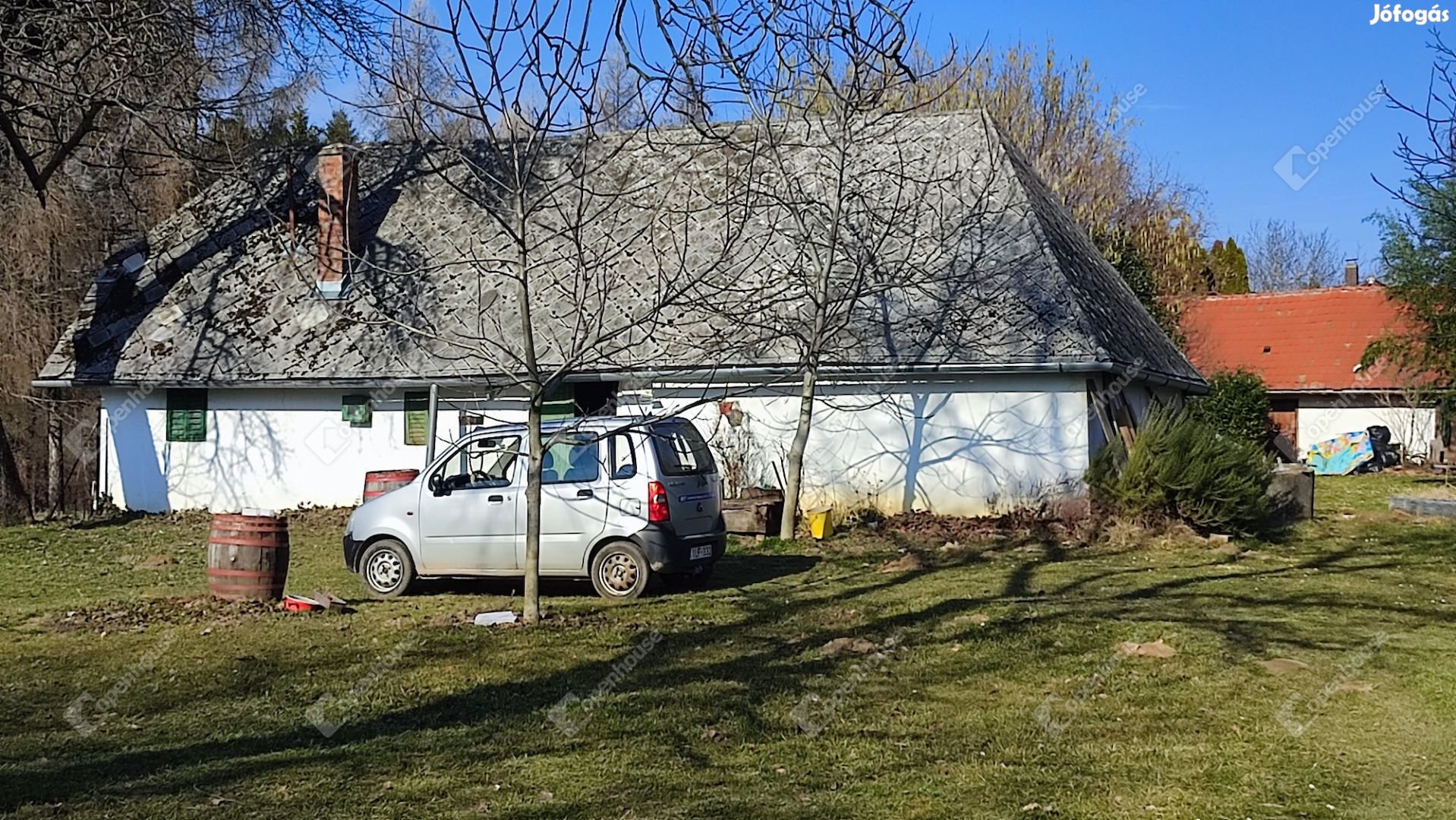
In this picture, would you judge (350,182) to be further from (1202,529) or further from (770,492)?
(1202,529)

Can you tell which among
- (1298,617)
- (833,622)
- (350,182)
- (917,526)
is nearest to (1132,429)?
(917,526)

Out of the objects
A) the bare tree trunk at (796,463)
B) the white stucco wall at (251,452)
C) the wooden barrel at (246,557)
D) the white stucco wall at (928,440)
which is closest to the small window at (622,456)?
the wooden barrel at (246,557)

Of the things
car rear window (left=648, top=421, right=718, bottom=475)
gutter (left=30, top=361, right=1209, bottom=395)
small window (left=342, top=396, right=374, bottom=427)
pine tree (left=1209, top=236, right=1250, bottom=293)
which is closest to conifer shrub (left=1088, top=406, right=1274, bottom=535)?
gutter (left=30, top=361, right=1209, bottom=395)

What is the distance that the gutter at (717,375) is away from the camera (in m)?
18.7

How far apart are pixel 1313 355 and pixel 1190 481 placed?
25472mm

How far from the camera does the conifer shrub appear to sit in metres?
16.5

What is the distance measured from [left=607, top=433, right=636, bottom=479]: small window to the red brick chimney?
11.5 m

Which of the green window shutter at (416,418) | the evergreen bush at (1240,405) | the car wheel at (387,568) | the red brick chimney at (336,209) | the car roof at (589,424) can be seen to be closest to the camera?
the car roof at (589,424)

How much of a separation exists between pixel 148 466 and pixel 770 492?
11621 millimetres

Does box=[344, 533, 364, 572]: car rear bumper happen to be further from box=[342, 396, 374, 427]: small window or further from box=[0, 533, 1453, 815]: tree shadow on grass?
box=[342, 396, 374, 427]: small window

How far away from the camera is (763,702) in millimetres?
8422

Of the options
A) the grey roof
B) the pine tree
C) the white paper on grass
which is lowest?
the white paper on grass

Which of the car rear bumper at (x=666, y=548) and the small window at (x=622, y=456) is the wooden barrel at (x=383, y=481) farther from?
the car rear bumper at (x=666, y=548)

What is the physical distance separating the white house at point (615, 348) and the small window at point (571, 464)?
12.9ft
